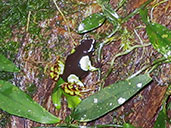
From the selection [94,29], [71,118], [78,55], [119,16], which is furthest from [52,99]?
[119,16]

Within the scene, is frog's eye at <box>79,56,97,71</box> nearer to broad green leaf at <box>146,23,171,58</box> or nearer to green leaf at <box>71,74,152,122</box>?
green leaf at <box>71,74,152,122</box>

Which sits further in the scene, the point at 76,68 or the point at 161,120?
the point at 76,68

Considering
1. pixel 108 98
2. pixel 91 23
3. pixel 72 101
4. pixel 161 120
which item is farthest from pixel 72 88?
pixel 161 120

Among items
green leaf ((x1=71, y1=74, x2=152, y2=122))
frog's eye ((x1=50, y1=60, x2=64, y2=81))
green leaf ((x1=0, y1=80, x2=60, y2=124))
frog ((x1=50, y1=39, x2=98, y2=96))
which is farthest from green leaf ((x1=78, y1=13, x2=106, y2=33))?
green leaf ((x1=0, y1=80, x2=60, y2=124))

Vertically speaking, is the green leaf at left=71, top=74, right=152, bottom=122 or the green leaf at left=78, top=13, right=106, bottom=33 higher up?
the green leaf at left=78, top=13, right=106, bottom=33

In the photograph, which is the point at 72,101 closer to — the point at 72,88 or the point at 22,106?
the point at 72,88

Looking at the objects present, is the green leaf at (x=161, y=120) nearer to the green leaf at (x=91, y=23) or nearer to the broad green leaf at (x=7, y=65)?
the green leaf at (x=91, y=23)

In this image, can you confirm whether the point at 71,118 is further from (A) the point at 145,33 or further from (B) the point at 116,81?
(A) the point at 145,33
